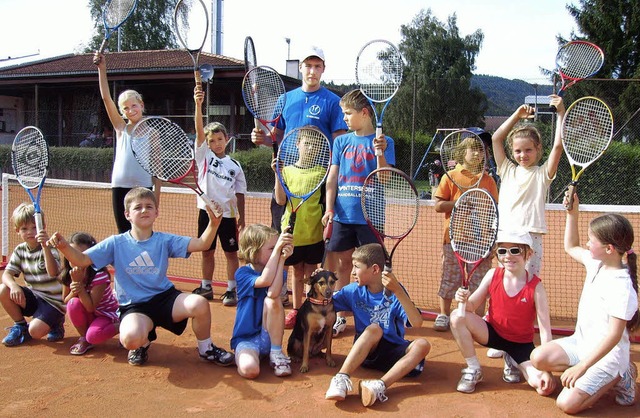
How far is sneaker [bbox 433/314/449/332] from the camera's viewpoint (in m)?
4.26

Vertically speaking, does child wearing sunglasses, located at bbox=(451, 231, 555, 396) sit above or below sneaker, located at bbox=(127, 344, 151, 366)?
above

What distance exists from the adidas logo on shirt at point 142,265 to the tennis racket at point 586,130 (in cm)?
274

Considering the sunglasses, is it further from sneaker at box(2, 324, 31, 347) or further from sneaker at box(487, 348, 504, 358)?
sneaker at box(2, 324, 31, 347)

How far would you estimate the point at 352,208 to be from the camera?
4082 millimetres

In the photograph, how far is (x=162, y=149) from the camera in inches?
155

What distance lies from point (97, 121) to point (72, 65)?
447 cm

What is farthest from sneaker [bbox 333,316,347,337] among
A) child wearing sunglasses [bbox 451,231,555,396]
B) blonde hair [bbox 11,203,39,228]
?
blonde hair [bbox 11,203,39,228]

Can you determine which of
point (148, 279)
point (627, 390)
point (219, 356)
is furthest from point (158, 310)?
point (627, 390)

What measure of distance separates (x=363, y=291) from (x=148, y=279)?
4.49ft

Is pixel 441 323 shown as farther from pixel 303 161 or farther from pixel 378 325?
pixel 303 161

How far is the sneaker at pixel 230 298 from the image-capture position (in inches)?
192

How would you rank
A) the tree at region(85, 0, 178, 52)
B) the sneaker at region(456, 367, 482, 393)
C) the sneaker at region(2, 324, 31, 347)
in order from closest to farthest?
the sneaker at region(456, 367, 482, 393), the sneaker at region(2, 324, 31, 347), the tree at region(85, 0, 178, 52)

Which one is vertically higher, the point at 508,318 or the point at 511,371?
the point at 508,318

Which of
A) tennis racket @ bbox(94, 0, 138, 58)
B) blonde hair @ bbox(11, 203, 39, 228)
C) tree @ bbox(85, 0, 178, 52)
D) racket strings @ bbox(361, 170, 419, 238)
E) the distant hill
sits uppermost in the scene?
tree @ bbox(85, 0, 178, 52)
